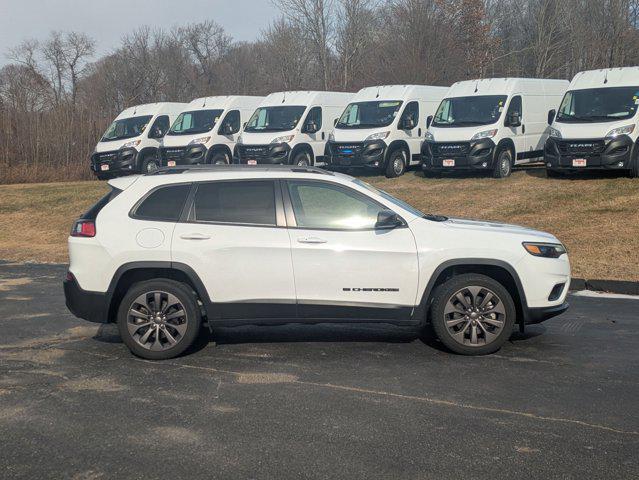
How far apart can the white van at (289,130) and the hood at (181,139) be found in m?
1.69

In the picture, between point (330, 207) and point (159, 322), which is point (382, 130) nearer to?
point (330, 207)

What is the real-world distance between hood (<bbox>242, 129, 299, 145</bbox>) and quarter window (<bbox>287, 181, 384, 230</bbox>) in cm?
1665

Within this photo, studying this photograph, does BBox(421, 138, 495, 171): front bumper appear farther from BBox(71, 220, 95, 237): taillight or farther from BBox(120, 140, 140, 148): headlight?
BBox(71, 220, 95, 237): taillight

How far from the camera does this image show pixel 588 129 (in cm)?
1808

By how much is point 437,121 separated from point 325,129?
4627 mm

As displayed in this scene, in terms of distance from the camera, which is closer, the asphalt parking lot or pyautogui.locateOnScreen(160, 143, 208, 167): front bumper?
the asphalt parking lot

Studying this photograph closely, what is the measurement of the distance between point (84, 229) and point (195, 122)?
63.9ft

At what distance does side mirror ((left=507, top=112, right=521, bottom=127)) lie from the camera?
20266 millimetres

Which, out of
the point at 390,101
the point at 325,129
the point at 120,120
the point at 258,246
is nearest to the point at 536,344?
the point at 258,246

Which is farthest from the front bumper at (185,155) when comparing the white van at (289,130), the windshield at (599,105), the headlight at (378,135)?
the windshield at (599,105)

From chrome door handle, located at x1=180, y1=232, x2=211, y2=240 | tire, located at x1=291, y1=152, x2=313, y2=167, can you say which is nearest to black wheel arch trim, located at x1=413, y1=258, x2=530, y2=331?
chrome door handle, located at x1=180, y1=232, x2=211, y2=240

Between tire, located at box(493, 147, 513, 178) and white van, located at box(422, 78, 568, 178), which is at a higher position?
white van, located at box(422, 78, 568, 178)

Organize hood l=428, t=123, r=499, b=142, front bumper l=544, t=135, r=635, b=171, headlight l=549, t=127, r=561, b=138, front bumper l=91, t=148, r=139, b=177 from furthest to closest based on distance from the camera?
front bumper l=91, t=148, r=139, b=177 < hood l=428, t=123, r=499, b=142 < headlight l=549, t=127, r=561, b=138 < front bumper l=544, t=135, r=635, b=171

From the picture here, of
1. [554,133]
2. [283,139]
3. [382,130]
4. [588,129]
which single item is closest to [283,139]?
[283,139]
